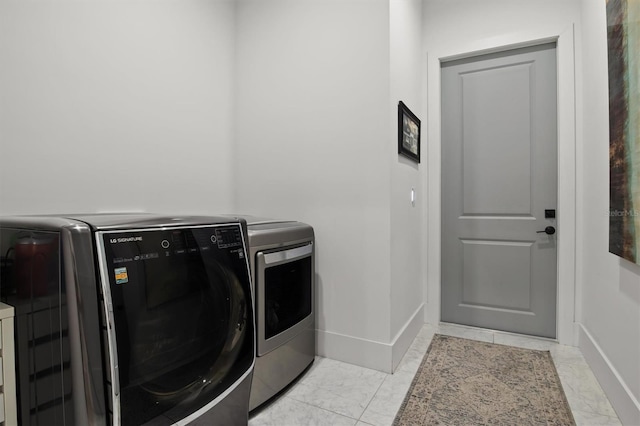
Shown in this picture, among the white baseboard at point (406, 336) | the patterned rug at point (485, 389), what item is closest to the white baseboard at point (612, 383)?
the patterned rug at point (485, 389)

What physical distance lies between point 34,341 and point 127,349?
0.33 meters

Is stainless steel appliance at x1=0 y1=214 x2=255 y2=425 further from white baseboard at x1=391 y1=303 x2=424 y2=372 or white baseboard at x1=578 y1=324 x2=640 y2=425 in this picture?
white baseboard at x1=578 y1=324 x2=640 y2=425

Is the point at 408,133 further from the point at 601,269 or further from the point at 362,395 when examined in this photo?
the point at 362,395

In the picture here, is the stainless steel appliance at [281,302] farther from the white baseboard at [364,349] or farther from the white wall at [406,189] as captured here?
the white wall at [406,189]

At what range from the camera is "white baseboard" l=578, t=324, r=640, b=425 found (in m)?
1.50

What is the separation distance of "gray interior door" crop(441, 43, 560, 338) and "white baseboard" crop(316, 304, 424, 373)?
89 centimetres

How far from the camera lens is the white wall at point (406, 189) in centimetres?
211

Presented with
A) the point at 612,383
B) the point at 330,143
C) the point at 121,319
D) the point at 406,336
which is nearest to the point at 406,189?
the point at 330,143

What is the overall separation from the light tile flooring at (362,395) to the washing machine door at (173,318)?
0.49 metres

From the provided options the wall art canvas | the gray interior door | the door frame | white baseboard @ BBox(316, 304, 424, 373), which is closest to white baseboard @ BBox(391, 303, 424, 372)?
white baseboard @ BBox(316, 304, 424, 373)

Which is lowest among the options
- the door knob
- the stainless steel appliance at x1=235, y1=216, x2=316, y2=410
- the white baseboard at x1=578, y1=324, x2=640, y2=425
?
the white baseboard at x1=578, y1=324, x2=640, y2=425

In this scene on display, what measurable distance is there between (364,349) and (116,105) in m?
1.99

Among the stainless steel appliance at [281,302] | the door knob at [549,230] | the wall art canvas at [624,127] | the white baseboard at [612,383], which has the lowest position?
the white baseboard at [612,383]

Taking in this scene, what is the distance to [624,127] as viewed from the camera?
1.57 metres
